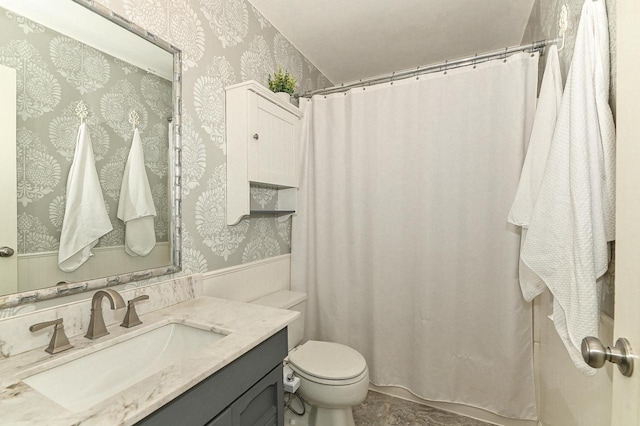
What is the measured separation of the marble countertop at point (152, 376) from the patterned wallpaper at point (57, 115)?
0.32 metres

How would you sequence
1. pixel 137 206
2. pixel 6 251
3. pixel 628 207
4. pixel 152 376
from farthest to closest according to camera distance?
1. pixel 137 206
2. pixel 6 251
3. pixel 152 376
4. pixel 628 207

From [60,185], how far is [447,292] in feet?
6.13

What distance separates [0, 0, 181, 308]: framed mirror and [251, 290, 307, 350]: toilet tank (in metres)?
0.64

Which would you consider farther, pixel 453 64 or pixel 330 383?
pixel 453 64

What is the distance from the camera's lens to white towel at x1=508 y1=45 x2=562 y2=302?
1.25 metres

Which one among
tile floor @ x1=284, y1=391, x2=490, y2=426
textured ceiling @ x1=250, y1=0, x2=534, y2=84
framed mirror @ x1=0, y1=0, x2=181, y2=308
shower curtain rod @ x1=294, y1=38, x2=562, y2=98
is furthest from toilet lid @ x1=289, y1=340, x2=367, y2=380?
textured ceiling @ x1=250, y1=0, x2=534, y2=84

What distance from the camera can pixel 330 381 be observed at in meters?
1.39

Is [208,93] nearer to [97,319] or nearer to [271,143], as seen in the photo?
[271,143]

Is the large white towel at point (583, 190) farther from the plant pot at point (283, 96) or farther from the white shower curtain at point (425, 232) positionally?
the plant pot at point (283, 96)

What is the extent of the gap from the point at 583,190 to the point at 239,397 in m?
1.20

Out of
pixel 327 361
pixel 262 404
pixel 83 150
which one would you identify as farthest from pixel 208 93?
pixel 327 361

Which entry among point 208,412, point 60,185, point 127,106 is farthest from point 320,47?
point 208,412

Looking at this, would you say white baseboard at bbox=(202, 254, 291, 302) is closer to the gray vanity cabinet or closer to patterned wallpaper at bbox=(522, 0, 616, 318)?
the gray vanity cabinet

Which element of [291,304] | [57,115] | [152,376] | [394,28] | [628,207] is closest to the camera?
[628,207]
